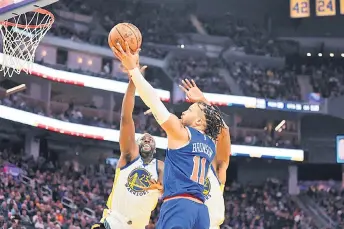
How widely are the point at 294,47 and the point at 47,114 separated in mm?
16478

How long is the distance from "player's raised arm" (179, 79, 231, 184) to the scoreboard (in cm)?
3084

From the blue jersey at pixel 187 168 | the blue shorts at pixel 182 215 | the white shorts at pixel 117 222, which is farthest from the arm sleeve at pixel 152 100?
the white shorts at pixel 117 222

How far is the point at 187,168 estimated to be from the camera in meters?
4.84

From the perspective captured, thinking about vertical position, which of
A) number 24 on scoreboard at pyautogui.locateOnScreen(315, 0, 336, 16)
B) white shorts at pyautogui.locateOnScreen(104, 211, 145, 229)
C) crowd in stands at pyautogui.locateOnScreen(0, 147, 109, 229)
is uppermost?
number 24 on scoreboard at pyautogui.locateOnScreen(315, 0, 336, 16)

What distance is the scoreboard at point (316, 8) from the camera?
35.6 metres

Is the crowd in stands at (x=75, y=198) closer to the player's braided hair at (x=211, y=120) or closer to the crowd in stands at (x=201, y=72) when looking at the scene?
the crowd in stands at (x=201, y=72)

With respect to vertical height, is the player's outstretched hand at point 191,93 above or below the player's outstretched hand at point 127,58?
below

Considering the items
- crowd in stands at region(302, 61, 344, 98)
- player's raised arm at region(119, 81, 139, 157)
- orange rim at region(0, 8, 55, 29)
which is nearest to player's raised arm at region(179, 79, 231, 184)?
player's raised arm at region(119, 81, 139, 157)

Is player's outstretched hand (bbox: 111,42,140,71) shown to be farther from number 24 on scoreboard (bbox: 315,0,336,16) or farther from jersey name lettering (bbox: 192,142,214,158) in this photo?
number 24 on scoreboard (bbox: 315,0,336,16)

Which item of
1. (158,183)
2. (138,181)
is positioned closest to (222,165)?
(158,183)

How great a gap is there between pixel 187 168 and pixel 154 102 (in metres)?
0.56

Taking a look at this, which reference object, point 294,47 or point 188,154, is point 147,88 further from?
point 294,47

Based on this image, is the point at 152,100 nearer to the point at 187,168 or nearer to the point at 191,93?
the point at 187,168

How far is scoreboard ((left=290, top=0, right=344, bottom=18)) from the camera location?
117ft
